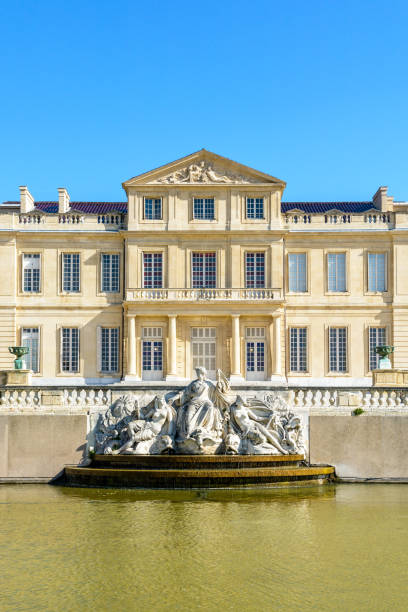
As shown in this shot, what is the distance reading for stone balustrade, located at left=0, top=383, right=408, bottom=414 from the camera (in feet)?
75.8

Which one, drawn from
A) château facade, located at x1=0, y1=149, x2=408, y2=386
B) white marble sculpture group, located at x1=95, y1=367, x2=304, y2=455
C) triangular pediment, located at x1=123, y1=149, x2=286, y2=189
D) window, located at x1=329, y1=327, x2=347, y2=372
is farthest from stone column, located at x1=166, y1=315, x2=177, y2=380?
white marble sculpture group, located at x1=95, y1=367, x2=304, y2=455

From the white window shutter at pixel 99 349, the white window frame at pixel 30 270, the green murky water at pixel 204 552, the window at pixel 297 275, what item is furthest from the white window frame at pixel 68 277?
the green murky water at pixel 204 552

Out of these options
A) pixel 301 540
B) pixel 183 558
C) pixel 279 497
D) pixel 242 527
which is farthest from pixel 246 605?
pixel 279 497

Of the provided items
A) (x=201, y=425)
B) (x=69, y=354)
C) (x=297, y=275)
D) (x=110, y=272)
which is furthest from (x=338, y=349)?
(x=201, y=425)

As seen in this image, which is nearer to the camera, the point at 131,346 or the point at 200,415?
the point at 200,415

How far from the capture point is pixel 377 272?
40500mm

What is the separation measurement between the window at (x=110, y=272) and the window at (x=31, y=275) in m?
3.20

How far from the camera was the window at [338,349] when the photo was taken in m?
40.2

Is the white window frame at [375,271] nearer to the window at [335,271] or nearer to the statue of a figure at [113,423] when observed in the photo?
the window at [335,271]

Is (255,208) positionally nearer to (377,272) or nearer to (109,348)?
(377,272)

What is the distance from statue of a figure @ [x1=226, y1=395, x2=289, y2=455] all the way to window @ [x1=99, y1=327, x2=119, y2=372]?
60.3 ft

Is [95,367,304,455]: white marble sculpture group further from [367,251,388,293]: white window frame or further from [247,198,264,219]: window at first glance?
[367,251,388,293]: white window frame

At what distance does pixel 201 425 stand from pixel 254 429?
4.58 feet

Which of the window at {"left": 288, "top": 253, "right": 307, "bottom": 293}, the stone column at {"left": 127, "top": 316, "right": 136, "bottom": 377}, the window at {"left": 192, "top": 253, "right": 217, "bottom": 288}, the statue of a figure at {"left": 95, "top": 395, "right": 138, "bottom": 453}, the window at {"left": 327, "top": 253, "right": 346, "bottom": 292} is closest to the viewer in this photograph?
the statue of a figure at {"left": 95, "top": 395, "right": 138, "bottom": 453}
